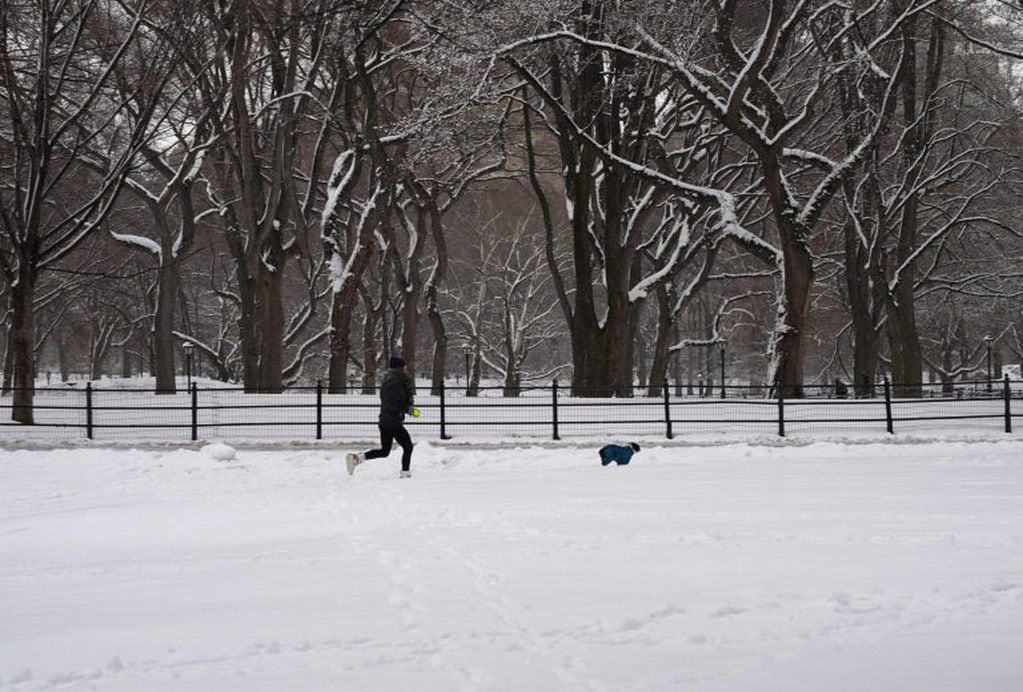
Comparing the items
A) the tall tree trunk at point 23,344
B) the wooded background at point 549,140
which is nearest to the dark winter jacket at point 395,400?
the wooded background at point 549,140

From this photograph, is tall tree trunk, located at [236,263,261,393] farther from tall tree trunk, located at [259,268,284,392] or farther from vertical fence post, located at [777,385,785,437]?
vertical fence post, located at [777,385,785,437]

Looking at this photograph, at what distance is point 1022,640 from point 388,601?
13.1 feet

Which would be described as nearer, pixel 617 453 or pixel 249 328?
pixel 617 453

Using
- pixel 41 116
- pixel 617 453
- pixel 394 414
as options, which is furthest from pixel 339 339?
pixel 394 414

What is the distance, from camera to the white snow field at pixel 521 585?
19.0 ft

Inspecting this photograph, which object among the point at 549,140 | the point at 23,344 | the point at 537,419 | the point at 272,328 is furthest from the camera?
the point at 549,140

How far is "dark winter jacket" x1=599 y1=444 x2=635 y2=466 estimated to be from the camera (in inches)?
673

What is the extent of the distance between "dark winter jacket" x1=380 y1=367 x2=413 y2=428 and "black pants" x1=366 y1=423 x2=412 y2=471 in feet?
0.27

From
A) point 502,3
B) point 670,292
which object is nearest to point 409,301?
point 670,292

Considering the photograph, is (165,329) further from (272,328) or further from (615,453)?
(615,453)

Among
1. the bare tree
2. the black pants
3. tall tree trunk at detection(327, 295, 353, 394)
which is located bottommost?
the black pants

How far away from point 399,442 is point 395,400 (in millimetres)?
630

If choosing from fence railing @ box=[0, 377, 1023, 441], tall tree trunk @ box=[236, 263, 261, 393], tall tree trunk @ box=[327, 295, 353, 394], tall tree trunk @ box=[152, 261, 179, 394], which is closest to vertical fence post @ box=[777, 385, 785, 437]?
fence railing @ box=[0, 377, 1023, 441]

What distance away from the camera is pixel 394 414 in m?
15.8
